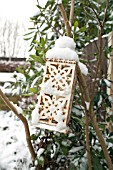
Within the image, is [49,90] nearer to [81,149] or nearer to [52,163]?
[81,149]

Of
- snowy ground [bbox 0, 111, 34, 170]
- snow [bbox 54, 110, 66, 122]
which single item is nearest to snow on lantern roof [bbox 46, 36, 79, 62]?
snow [bbox 54, 110, 66, 122]

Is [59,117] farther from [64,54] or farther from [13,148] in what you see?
[13,148]

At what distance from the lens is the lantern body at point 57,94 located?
0.92 metres

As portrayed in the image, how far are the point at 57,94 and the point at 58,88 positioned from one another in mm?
24

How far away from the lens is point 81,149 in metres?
1.25

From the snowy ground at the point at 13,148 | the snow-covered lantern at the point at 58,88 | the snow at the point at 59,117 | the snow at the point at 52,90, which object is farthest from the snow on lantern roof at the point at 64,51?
the snowy ground at the point at 13,148

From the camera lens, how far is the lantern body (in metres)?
0.92

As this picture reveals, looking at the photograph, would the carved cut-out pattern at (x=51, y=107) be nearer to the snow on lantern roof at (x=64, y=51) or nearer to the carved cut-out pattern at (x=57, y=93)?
the carved cut-out pattern at (x=57, y=93)

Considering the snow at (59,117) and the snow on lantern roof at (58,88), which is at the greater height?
the snow on lantern roof at (58,88)

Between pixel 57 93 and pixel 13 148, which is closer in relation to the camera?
pixel 57 93

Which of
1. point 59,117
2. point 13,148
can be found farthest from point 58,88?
point 13,148

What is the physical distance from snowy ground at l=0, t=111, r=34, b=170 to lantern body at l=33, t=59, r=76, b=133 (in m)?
1.16

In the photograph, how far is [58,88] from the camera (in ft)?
3.08

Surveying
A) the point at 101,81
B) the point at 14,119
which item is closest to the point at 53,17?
the point at 101,81
